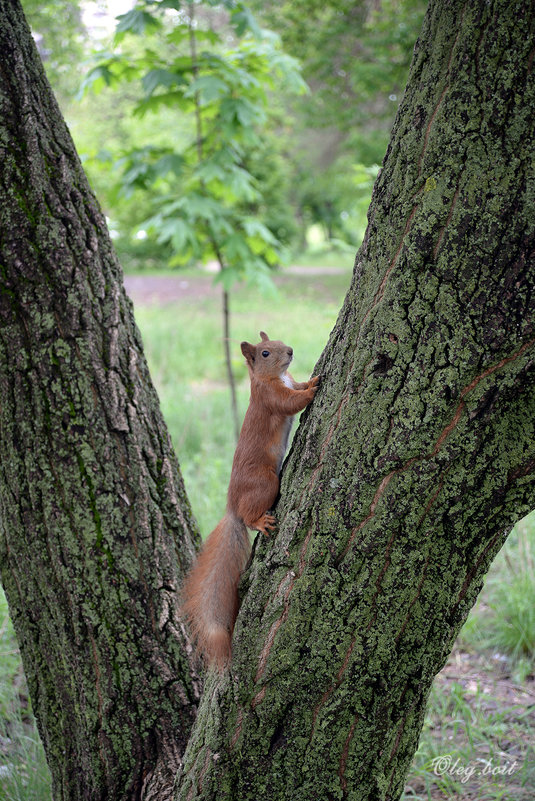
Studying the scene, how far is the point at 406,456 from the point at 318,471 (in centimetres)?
22

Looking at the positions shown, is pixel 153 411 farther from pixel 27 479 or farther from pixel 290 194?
pixel 290 194

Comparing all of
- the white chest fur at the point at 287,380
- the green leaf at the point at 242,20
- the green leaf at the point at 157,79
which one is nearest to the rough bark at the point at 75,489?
the white chest fur at the point at 287,380

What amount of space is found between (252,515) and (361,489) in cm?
56

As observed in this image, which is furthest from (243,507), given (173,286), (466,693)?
(173,286)

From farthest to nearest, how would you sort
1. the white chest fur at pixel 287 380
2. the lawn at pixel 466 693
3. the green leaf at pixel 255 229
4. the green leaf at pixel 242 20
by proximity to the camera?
the green leaf at pixel 255 229 < the green leaf at pixel 242 20 < the lawn at pixel 466 693 < the white chest fur at pixel 287 380

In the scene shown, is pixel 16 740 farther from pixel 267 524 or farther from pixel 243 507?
pixel 267 524

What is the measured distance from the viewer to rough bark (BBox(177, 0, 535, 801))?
1.13 meters

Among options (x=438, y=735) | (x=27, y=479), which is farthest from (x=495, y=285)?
(x=438, y=735)

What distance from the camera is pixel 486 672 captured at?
3.03m

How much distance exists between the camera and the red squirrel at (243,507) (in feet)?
5.56

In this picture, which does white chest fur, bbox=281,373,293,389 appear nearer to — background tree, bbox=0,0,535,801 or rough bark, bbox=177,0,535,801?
background tree, bbox=0,0,535,801

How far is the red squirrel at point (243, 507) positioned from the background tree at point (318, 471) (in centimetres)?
12

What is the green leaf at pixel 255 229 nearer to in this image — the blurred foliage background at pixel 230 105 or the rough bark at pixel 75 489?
the blurred foliage background at pixel 230 105

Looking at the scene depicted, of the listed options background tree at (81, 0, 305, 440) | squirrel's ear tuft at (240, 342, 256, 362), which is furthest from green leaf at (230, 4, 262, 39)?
squirrel's ear tuft at (240, 342, 256, 362)
